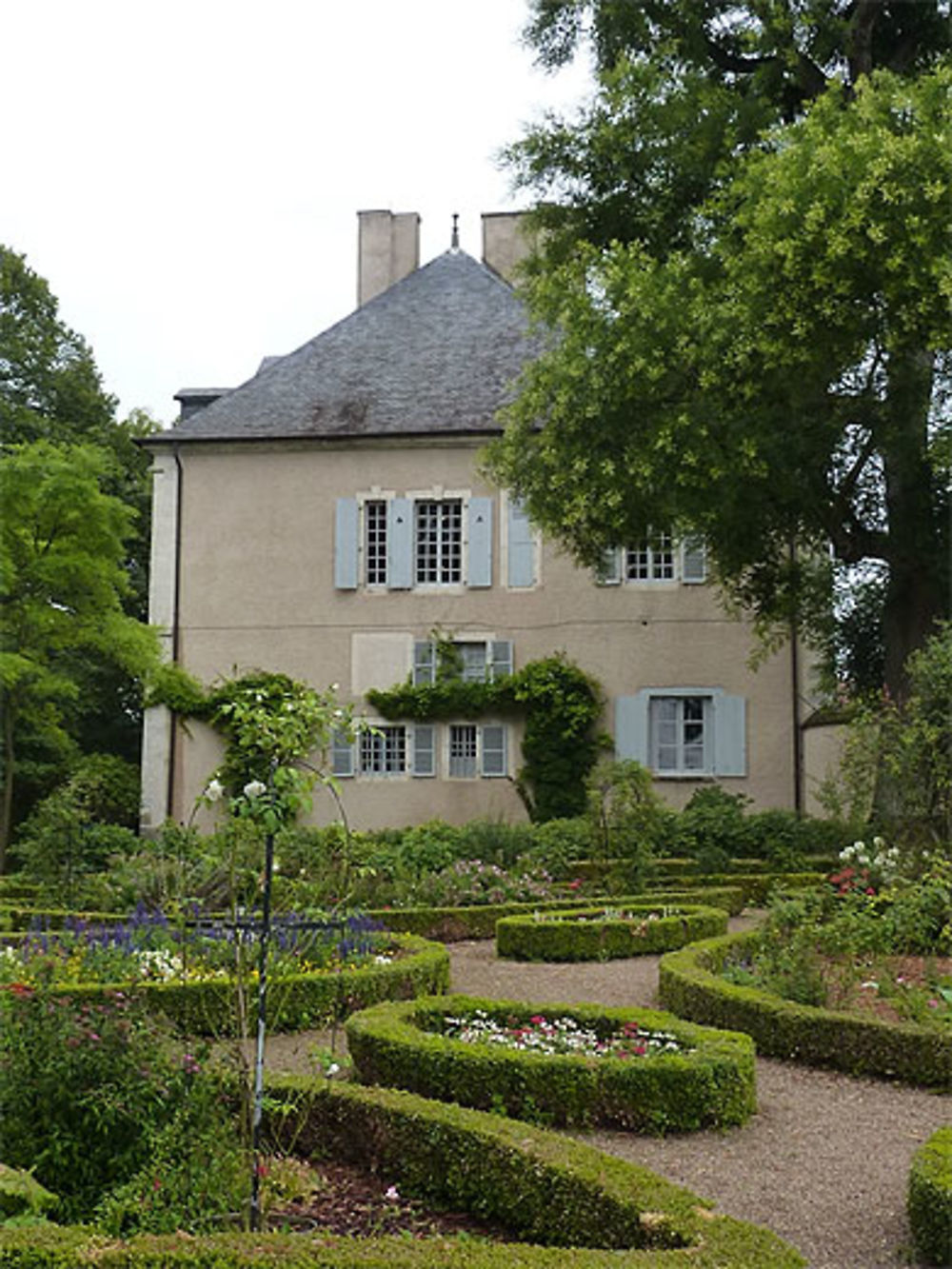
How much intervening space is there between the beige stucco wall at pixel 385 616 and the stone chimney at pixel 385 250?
5187mm

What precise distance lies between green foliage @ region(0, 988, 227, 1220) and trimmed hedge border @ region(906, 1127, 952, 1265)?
8.08 ft

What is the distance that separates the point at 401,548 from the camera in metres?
21.6

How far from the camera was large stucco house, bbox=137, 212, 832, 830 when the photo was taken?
20.8 m

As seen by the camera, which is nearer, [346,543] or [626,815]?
[626,815]

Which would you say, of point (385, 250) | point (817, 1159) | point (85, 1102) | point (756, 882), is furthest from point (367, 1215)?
point (385, 250)

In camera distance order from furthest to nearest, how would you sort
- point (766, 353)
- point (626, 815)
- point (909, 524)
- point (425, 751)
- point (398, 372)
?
point (398, 372), point (425, 751), point (909, 524), point (626, 815), point (766, 353)

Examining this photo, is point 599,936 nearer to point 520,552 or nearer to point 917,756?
point 917,756

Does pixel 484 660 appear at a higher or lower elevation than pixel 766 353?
lower

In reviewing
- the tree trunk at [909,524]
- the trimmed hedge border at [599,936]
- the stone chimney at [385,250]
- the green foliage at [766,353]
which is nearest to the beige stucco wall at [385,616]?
the green foliage at [766,353]

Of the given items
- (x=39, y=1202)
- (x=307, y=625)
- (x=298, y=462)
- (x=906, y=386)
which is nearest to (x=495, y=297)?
(x=298, y=462)

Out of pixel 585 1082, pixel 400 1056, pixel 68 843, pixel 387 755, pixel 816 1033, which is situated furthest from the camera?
pixel 387 755

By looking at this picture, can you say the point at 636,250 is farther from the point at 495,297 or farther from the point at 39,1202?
the point at 39,1202

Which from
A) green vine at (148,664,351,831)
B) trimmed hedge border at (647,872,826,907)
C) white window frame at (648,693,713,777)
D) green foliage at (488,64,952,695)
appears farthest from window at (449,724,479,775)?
green vine at (148,664,351,831)

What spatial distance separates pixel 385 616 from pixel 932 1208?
17421 millimetres
